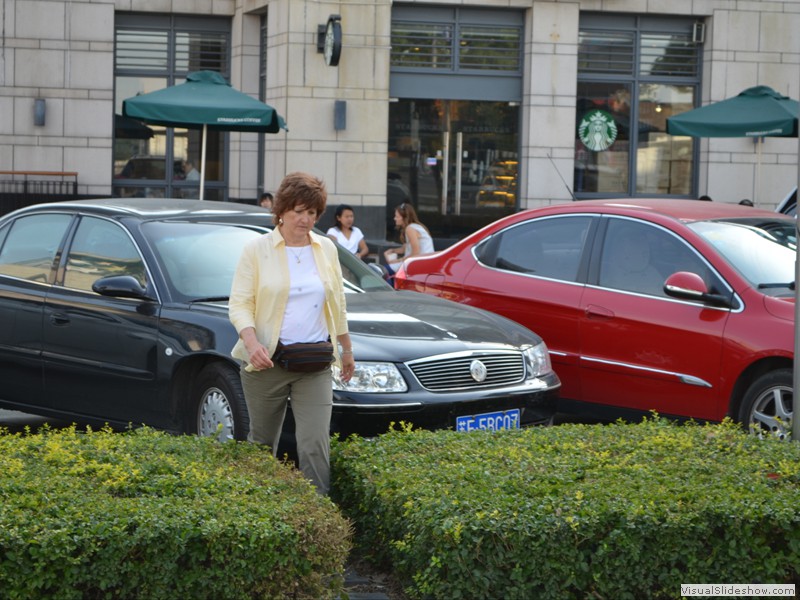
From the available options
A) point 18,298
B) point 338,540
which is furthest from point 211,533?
point 18,298

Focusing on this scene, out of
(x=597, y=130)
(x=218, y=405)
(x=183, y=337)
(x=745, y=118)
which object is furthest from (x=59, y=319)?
(x=597, y=130)

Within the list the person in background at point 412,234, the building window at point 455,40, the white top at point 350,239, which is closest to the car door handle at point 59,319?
the person in background at point 412,234

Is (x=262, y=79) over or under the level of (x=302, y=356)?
over

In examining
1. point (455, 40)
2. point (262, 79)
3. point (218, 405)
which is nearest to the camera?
point (218, 405)

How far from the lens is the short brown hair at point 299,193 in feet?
20.2

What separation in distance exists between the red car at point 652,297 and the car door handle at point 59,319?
3.10 m

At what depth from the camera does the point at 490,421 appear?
7.62 m

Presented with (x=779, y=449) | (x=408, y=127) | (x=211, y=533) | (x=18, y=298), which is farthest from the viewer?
(x=408, y=127)

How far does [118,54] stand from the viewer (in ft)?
72.9

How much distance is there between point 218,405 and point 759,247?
3.93 metres

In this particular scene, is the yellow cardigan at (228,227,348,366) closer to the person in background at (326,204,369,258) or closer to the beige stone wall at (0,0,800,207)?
the person in background at (326,204,369,258)

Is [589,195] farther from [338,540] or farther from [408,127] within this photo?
[338,540]

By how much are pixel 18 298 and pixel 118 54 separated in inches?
559

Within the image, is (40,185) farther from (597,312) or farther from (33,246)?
(597,312)
